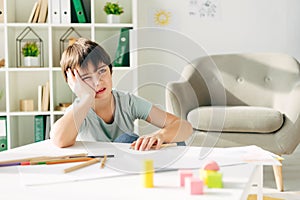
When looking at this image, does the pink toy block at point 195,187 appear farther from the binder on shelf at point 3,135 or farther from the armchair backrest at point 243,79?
the binder on shelf at point 3,135

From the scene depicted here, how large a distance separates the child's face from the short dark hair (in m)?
0.02

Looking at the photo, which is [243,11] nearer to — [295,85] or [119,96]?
[295,85]

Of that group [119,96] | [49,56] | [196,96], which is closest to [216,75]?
[196,96]

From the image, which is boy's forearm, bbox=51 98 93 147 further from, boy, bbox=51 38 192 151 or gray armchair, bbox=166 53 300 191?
gray armchair, bbox=166 53 300 191

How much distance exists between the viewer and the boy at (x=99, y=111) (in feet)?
5.01

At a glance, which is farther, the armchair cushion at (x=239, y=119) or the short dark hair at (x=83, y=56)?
the armchair cushion at (x=239, y=119)

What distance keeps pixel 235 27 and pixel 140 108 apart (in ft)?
7.88

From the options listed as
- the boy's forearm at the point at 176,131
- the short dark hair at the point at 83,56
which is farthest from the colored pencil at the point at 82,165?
the short dark hair at the point at 83,56

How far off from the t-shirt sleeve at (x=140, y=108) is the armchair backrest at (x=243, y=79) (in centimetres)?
137

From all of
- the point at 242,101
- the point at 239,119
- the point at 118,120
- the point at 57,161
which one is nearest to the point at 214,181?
the point at 57,161

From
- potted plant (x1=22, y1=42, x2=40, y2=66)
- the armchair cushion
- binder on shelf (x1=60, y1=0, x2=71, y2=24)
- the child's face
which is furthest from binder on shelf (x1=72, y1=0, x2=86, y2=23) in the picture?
the child's face

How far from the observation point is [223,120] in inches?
113

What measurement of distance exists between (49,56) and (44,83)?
11.6 inches

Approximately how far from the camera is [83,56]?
Result: 1.66 metres
